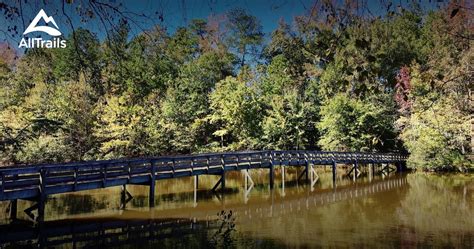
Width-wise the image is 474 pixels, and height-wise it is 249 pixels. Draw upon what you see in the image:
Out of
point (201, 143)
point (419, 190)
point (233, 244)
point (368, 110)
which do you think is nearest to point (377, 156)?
point (368, 110)

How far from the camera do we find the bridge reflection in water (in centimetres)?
1250

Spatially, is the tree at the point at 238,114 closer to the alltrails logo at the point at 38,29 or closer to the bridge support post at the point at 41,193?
the bridge support post at the point at 41,193

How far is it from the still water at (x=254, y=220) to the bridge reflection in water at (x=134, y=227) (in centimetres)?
3

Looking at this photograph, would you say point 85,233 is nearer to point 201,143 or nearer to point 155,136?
point 155,136

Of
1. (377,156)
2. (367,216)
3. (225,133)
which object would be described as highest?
(225,133)

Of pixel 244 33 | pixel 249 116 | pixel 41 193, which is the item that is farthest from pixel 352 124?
pixel 41 193

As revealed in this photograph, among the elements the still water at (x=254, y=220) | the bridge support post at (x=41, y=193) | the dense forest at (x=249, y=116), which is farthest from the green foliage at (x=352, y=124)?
the bridge support post at (x=41, y=193)

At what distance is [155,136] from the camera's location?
4059 cm

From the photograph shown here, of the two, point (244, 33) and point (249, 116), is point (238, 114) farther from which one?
point (244, 33)

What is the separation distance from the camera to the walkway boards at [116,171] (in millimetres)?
14156

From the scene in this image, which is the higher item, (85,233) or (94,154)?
(94,154)

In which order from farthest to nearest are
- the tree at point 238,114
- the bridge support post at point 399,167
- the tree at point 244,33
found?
the tree at point 244,33 < the tree at point 238,114 < the bridge support post at point 399,167

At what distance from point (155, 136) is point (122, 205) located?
21836 mm

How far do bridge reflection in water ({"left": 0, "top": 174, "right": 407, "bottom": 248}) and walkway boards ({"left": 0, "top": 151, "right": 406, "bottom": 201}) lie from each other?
130cm
